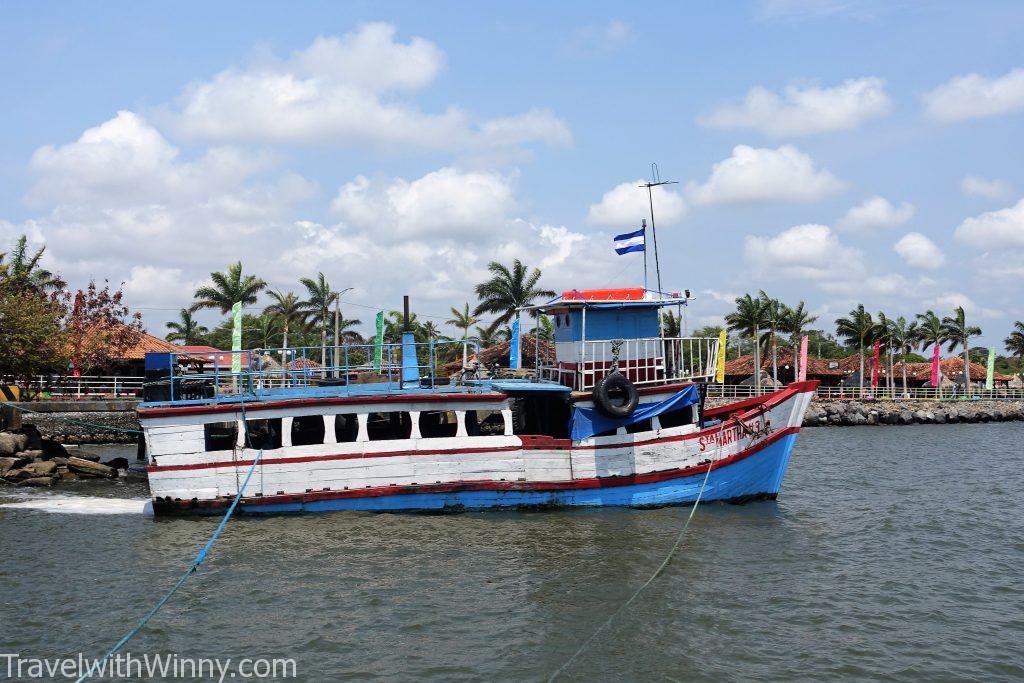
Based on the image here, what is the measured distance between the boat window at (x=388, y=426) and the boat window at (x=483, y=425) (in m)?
1.37

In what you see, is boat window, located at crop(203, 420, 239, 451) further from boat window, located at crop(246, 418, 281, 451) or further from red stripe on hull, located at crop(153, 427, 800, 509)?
red stripe on hull, located at crop(153, 427, 800, 509)

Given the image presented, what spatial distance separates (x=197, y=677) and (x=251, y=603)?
2.33 m

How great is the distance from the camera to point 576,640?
10633mm

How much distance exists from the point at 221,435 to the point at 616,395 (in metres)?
8.79

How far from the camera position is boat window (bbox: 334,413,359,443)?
17.8 metres

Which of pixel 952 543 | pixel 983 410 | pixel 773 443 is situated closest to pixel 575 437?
pixel 773 443

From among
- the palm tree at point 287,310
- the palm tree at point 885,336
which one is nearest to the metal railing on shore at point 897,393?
the palm tree at point 885,336

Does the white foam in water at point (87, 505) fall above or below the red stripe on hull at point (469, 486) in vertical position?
below

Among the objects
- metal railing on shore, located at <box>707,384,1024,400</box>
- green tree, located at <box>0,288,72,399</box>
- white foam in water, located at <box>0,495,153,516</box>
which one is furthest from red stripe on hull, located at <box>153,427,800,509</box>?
metal railing on shore, located at <box>707,384,1024,400</box>

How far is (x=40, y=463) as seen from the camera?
73.7 ft

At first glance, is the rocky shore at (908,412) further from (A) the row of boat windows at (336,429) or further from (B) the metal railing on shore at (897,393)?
(A) the row of boat windows at (336,429)

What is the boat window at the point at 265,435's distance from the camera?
1739 centimetres

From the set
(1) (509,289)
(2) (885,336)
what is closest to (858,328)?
(2) (885,336)

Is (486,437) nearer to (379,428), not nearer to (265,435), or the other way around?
(379,428)
